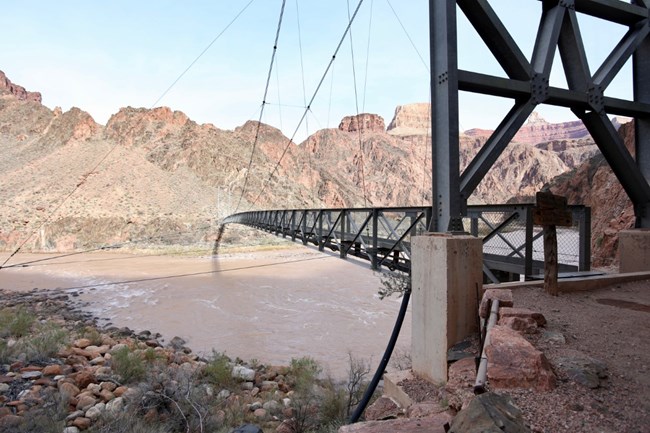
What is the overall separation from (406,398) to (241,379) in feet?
15.5

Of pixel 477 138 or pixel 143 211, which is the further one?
pixel 477 138

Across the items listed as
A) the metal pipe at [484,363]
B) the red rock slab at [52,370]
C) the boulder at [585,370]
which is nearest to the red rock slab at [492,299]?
the metal pipe at [484,363]

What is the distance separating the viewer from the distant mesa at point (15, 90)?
8101cm

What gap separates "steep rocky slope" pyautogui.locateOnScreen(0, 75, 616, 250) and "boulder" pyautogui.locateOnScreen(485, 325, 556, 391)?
49.2 ft

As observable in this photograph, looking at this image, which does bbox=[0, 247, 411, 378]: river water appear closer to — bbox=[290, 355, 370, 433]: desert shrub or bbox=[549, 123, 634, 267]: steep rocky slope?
bbox=[290, 355, 370, 433]: desert shrub

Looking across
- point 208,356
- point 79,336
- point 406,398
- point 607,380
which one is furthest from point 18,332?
point 607,380

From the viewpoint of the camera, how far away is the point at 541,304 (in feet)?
10.2

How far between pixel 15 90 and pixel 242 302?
111747 millimetres

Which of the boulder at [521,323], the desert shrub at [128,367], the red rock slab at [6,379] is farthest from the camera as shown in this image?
the desert shrub at [128,367]

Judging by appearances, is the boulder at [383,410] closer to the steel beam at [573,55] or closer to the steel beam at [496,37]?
the steel beam at [496,37]

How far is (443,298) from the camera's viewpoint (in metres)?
2.53

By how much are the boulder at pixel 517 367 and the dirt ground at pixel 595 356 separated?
2.0 inches

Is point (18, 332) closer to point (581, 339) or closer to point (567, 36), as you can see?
point (581, 339)

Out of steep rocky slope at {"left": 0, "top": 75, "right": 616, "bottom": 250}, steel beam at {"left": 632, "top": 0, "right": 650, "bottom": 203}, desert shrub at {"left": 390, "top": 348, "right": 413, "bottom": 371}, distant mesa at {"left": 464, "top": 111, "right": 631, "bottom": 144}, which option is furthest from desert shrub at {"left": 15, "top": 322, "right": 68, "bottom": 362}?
distant mesa at {"left": 464, "top": 111, "right": 631, "bottom": 144}
